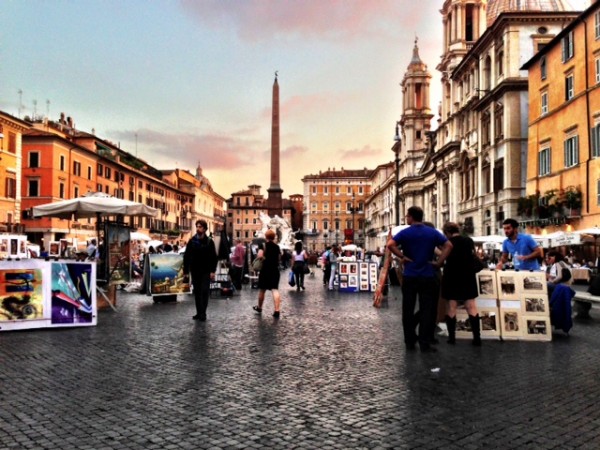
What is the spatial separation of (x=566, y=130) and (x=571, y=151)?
4.77 ft

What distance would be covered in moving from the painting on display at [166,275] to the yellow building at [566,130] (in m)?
22.1

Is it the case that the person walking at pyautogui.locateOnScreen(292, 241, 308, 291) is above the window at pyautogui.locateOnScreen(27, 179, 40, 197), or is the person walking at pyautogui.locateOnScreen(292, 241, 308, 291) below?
below

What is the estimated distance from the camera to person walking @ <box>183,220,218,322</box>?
11766 millimetres

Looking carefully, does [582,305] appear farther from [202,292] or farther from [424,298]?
[202,292]

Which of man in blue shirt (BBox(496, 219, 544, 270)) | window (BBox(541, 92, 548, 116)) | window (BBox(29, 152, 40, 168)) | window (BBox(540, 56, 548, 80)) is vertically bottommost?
man in blue shirt (BBox(496, 219, 544, 270))

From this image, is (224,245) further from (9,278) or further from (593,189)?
(593,189)

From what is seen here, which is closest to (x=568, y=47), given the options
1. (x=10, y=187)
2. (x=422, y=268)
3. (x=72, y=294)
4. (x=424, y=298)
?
(x=422, y=268)

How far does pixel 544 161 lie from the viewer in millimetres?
37031

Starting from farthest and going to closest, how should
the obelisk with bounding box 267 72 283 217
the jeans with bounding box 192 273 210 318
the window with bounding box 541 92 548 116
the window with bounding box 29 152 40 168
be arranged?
the window with bounding box 29 152 40 168 → the obelisk with bounding box 267 72 283 217 → the window with bounding box 541 92 548 116 → the jeans with bounding box 192 273 210 318

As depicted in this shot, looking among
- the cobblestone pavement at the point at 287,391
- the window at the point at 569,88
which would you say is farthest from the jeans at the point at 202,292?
the window at the point at 569,88

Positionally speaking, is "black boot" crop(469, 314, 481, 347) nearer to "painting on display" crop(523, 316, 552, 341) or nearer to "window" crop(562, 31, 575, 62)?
"painting on display" crop(523, 316, 552, 341)

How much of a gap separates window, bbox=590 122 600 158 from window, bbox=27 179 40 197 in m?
44.7

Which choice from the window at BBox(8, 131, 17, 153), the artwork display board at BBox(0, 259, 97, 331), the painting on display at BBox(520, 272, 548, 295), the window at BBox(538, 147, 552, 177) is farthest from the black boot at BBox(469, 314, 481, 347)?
the window at BBox(8, 131, 17, 153)

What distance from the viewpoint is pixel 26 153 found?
53.2 meters
